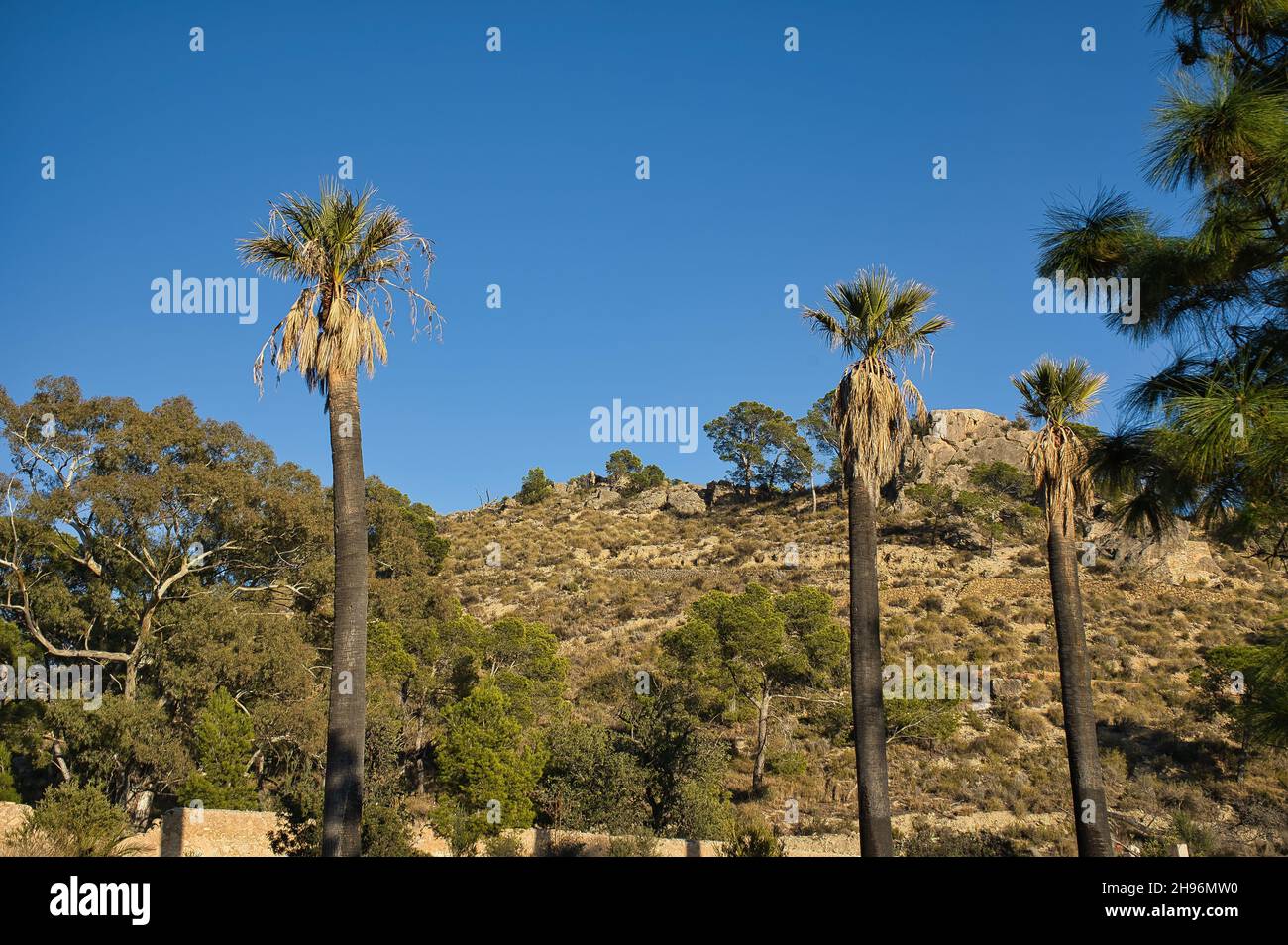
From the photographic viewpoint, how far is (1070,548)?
15.3 meters

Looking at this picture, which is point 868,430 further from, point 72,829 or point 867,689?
point 72,829

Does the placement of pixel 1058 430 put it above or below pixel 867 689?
above

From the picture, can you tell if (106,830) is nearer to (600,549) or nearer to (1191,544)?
(600,549)

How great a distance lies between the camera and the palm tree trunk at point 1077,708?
44.5 feet

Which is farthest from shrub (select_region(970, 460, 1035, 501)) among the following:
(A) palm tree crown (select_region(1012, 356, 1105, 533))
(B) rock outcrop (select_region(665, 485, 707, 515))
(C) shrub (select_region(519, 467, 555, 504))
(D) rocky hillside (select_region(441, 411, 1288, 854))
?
(A) palm tree crown (select_region(1012, 356, 1105, 533))

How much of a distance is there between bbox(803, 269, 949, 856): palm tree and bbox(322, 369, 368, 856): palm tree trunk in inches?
289

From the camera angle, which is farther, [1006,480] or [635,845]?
[1006,480]

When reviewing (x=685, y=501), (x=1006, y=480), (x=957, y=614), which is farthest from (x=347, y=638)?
(x=685, y=501)

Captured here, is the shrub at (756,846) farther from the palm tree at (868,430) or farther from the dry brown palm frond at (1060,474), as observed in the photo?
the dry brown palm frond at (1060,474)

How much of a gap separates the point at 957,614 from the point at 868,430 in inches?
1381

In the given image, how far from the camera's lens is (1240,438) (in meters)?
8.59

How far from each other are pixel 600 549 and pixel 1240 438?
57.8 meters

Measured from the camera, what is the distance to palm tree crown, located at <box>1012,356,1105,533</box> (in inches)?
619
